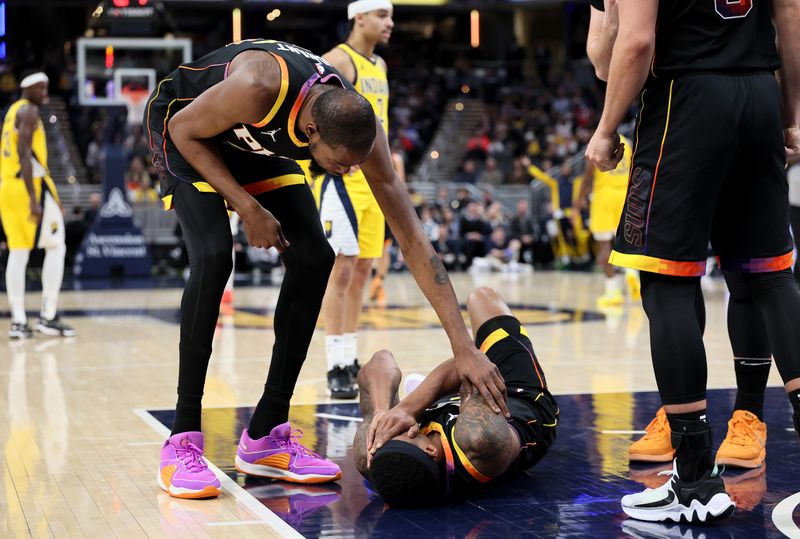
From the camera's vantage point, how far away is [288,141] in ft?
12.1

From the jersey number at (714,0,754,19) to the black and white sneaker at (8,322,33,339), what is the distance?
6767 mm

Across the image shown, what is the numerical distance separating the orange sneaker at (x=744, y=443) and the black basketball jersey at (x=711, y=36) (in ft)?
4.74

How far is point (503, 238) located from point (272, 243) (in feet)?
51.1

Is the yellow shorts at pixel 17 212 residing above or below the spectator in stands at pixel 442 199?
above

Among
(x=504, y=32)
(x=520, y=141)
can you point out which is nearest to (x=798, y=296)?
(x=520, y=141)

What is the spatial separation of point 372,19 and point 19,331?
A: 13.6 ft

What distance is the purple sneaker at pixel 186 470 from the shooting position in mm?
3729

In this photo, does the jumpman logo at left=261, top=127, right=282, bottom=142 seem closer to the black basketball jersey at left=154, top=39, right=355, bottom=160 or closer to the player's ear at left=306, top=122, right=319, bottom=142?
the black basketball jersey at left=154, top=39, right=355, bottom=160

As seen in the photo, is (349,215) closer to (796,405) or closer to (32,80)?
(796,405)

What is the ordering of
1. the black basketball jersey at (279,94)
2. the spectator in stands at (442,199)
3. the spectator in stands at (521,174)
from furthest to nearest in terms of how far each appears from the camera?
the spectator in stands at (521,174) < the spectator in stands at (442,199) < the black basketball jersey at (279,94)

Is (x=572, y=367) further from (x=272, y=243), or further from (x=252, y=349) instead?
(x=272, y=243)

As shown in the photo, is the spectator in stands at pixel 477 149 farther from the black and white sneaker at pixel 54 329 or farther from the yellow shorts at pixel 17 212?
the black and white sneaker at pixel 54 329

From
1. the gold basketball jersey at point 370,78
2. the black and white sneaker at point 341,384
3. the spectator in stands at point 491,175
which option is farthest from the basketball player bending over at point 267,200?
the spectator in stands at point 491,175

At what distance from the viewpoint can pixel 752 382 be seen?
4227mm
